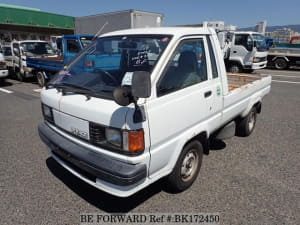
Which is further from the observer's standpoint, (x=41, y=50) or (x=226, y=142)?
(x=41, y=50)

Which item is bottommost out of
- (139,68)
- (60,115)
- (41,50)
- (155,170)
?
(155,170)

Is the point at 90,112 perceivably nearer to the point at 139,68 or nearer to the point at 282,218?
the point at 139,68

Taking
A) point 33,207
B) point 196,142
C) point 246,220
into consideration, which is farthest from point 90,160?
point 246,220

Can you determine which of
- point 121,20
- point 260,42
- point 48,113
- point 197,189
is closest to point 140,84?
point 48,113

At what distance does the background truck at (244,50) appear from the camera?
37.2 feet

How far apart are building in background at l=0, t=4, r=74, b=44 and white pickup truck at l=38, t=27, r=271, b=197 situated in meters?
28.8

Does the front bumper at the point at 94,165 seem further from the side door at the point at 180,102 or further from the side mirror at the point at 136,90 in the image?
the side mirror at the point at 136,90

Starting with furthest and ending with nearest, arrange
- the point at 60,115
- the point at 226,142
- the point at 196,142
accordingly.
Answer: the point at 226,142 < the point at 196,142 < the point at 60,115

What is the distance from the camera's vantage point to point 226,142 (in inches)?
164

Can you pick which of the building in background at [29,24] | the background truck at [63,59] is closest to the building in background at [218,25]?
the background truck at [63,59]

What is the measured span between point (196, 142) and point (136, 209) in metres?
1.05

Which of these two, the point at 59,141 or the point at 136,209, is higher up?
the point at 59,141

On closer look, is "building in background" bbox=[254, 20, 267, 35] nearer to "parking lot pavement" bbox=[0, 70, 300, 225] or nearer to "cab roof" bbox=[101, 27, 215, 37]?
"parking lot pavement" bbox=[0, 70, 300, 225]

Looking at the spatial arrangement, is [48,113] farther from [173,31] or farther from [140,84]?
[173,31]
